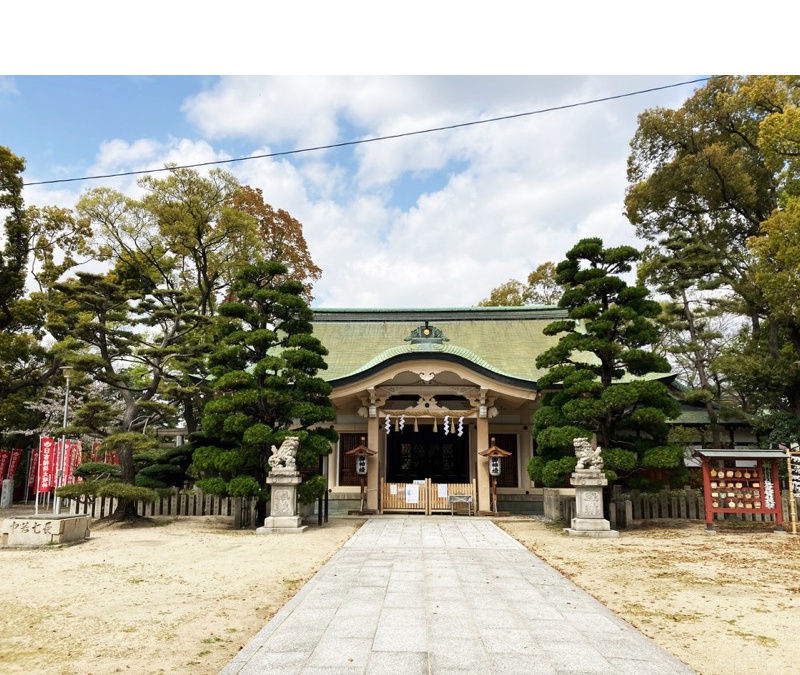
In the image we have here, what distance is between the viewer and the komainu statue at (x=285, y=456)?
41.9ft

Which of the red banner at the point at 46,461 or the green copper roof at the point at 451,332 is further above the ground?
the green copper roof at the point at 451,332

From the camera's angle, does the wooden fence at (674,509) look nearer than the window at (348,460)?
Yes

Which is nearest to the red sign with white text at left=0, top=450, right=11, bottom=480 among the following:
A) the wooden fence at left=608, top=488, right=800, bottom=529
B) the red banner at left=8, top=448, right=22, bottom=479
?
the red banner at left=8, top=448, right=22, bottom=479

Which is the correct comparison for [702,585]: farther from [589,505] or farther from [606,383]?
[606,383]

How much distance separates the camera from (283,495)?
1273 centimetres

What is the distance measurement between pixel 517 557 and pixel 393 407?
9103mm

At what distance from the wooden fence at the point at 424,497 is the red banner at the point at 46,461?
8293 mm

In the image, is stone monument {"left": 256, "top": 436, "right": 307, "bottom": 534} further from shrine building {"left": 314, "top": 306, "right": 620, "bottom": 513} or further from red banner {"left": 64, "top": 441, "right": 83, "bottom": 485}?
red banner {"left": 64, "top": 441, "right": 83, "bottom": 485}

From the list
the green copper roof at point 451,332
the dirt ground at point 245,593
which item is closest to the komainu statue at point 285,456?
the dirt ground at point 245,593

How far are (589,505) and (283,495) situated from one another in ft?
22.5

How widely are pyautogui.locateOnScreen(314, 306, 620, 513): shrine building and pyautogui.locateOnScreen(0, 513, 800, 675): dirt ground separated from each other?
472cm

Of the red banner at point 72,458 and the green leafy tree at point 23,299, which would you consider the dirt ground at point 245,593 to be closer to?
the red banner at point 72,458

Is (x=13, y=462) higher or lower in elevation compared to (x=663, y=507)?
higher

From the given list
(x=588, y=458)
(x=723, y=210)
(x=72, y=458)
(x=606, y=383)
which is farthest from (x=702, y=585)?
(x=723, y=210)
